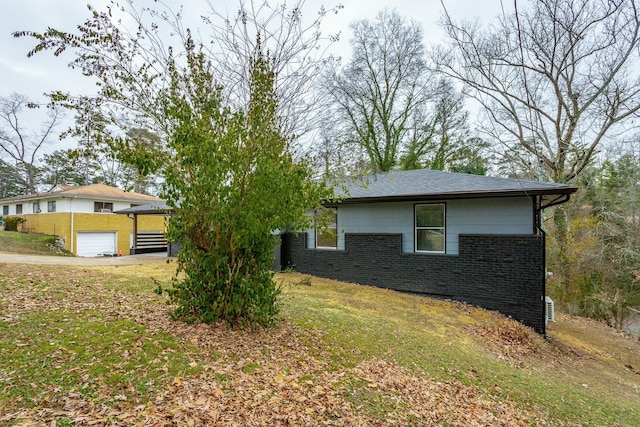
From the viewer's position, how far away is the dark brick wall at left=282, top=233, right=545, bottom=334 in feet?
26.6

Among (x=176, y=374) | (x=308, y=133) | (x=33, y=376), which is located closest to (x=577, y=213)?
(x=308, y=133)

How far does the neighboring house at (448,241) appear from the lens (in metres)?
8.15

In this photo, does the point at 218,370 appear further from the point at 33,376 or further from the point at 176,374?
the point at 33,376

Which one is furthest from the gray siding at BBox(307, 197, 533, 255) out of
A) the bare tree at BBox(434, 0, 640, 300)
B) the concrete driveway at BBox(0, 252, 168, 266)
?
the concrete driveway at BBox(0, 252, 168, 266)

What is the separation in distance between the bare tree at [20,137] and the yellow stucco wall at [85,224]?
922 centimetres

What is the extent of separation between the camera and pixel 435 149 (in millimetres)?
20797

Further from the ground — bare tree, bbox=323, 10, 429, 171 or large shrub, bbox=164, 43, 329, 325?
bare tree, bbox=323, 10, 429, 171

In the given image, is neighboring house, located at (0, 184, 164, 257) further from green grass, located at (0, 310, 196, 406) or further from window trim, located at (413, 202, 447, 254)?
green grass, located at (0, 310, 196, 406)

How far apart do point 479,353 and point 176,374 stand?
5015 mm

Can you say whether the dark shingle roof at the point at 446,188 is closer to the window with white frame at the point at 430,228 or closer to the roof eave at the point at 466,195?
the roof eave at the point at 466,195

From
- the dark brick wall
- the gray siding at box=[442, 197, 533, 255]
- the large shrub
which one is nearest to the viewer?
the large shrub

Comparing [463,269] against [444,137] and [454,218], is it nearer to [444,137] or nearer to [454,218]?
[454,218]

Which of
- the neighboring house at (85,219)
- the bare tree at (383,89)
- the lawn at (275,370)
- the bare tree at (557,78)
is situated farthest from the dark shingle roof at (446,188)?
the neighboring house at (85,219)

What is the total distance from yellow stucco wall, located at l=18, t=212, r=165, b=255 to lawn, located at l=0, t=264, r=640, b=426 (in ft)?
44.7
